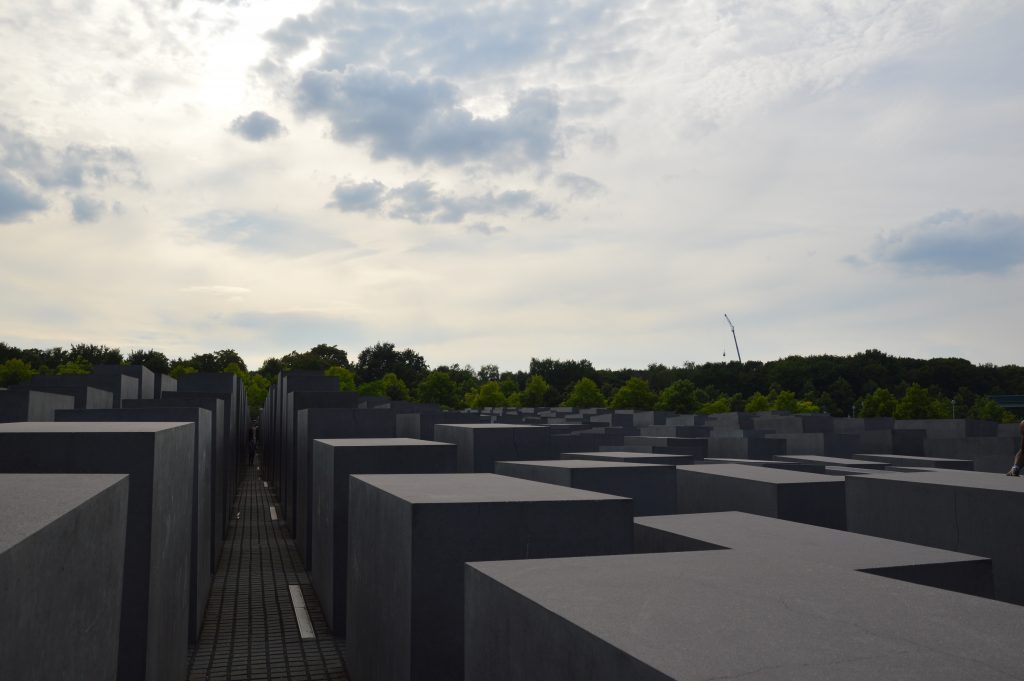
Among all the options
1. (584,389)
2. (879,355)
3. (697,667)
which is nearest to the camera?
(697,667)

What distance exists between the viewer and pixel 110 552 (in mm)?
4461

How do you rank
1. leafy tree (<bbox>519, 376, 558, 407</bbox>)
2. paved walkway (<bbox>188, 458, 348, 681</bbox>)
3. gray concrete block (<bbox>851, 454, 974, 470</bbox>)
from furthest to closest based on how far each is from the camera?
leafy tree (<bbox>519, 376, 558, 407</bbox>), gray concrete block (<bbox>851, 454, 974, 470</bbox>), paved walkway (<bbox>188, 458, 348, 681</bbox>)

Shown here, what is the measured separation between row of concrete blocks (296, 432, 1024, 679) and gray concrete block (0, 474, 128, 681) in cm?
199

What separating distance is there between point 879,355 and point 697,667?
96.8m

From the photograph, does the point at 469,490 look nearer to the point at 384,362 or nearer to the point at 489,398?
the point at 489,398

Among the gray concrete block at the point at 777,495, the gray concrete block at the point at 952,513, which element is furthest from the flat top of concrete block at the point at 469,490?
the gray concrete block at the point at 952,513

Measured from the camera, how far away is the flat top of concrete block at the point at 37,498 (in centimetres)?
307

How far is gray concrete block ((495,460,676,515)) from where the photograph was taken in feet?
32.0

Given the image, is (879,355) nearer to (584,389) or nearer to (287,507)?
(584,389)

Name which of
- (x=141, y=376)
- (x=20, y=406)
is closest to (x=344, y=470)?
(x=20, y=406)

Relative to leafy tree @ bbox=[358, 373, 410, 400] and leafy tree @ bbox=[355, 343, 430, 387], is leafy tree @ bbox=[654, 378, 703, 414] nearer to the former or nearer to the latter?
leafy tree @ bbox=[358, 373, 410, 400]

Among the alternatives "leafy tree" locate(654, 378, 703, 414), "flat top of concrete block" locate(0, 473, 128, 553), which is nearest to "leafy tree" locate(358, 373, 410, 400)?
"leafy tree" locate(654, 378, 703, 414)

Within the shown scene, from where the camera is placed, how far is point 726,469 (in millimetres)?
10875

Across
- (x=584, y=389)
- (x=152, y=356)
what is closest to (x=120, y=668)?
(x=584, y=389)
